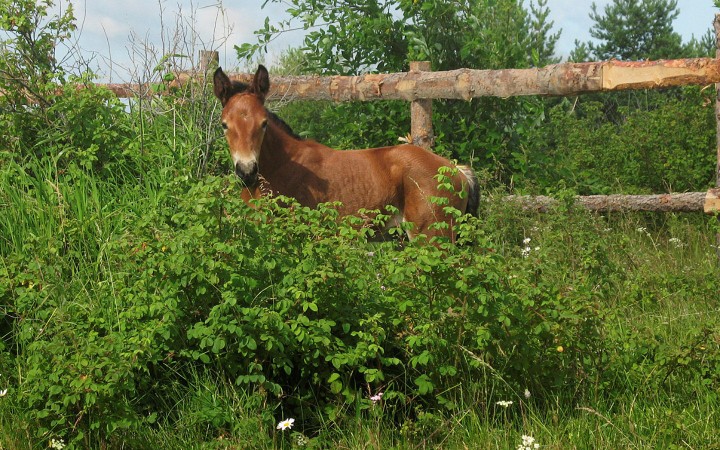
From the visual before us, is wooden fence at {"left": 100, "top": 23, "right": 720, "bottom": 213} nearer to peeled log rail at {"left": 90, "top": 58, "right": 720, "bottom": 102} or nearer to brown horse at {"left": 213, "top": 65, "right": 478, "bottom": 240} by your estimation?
peeled log rail at {"left": 90, "top": 58, "right": 720, "bottom": 102}

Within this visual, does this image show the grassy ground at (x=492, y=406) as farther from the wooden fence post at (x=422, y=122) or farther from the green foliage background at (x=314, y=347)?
the wooden fence post at (x=422, y=122)

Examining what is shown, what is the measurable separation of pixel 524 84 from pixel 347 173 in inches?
94.5

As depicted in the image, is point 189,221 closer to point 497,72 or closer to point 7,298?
point 7,298

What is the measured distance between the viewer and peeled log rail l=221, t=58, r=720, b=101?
8.95 meters

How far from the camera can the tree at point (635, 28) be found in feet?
78.4

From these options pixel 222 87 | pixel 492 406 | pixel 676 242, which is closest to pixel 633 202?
pixel 676 242

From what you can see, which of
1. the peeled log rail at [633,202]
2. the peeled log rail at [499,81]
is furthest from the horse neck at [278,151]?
the peeled log rail at [633,202]

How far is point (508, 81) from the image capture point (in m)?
9.84

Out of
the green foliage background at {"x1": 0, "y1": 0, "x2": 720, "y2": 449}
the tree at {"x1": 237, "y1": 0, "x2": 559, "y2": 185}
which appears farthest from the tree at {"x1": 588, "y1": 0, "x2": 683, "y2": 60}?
the green foliage background at {"x1": 0, "y1": 0, "x2": 720, "y2": 449}

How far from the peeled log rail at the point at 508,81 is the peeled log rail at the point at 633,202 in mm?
1163

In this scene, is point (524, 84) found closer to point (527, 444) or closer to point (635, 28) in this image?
point (527, 444)

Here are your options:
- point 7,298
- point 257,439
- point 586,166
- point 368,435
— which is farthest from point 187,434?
point 586,166

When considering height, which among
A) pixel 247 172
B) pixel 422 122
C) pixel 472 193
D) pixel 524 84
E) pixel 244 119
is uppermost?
pixel 524 84

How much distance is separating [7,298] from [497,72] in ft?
19.2
